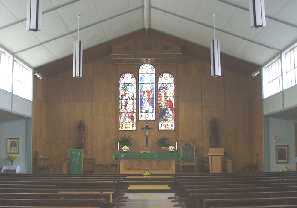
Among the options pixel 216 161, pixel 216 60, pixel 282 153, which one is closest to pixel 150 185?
pixel 216 60

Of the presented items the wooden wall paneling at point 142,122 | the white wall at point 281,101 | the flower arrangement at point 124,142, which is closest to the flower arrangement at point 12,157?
the wooden wall paneling at point 142,122

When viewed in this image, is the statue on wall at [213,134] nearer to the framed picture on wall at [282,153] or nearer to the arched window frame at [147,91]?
the arched window frame at [147,91]

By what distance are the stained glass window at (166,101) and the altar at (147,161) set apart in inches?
96.6

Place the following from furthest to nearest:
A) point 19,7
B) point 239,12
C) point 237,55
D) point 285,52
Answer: point 237,55, point 285,52, point 239,12, point 19,7

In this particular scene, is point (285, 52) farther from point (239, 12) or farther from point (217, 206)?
point (217, 206)

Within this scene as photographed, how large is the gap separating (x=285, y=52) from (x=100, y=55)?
9.56m

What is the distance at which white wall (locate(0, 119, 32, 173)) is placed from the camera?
20.8 meters

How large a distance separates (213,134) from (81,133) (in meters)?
6.55

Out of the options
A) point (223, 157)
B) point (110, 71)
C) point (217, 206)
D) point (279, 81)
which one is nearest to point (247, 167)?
point (223, 157)

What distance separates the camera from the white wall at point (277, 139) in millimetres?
20625

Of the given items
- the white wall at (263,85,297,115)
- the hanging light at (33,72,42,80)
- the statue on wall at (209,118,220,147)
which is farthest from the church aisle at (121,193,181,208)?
the hanging light at (33,72,42,80)

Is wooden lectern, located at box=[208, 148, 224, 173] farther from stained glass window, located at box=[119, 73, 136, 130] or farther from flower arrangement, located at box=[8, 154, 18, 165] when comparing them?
flower arrangement, located at box=[8, 154, 18, 165]

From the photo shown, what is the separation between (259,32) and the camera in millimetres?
17828

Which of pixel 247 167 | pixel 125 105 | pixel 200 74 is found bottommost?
pixel 247 167
